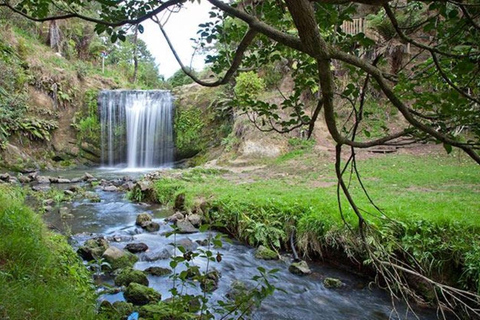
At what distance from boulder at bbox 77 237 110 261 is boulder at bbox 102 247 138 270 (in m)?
0.20

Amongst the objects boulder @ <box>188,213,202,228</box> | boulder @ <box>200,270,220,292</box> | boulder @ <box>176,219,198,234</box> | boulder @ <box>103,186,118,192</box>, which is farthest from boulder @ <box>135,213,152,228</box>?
boulder @ <box>103,186,118,192</box>

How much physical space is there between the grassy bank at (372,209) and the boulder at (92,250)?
2.03 m

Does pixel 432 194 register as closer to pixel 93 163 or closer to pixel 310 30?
pixel 310 30

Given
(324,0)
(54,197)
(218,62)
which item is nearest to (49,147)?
(54,197)

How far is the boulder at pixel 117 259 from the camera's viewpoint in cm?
532

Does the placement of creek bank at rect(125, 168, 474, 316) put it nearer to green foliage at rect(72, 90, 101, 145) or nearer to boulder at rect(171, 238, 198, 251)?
boulder at rect(171, 238, 198, 251)

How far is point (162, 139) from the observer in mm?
19922

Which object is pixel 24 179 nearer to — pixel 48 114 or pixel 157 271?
pixel 48 114

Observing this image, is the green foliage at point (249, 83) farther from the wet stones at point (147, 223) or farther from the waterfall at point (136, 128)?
the wet stones at point (147, 223)

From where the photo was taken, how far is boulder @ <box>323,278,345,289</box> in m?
5.04

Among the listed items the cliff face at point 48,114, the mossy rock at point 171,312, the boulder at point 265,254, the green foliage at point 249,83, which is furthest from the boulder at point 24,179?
the mossy rock at point 171,312

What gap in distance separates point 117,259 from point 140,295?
4.34 ft

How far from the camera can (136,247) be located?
6.23 m

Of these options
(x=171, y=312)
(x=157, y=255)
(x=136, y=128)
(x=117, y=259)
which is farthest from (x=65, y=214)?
(x=136, y=128)
